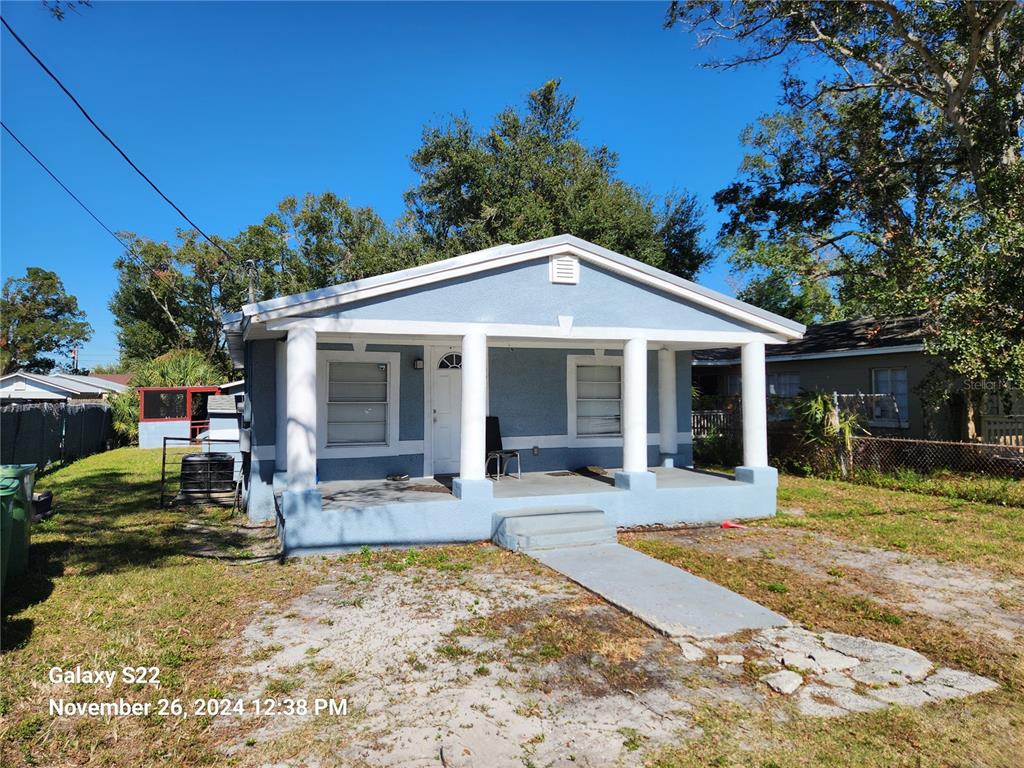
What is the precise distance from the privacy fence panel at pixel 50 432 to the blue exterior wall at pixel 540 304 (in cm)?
1011

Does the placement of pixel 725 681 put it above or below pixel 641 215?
below

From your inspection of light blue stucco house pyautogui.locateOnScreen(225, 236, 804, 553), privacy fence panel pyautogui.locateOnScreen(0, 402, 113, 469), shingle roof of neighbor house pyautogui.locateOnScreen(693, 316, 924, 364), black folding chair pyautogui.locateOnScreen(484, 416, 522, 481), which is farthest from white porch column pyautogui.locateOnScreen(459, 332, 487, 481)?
privacy fence panel pyautogui.locateOnScreen(0, 402, 113, 469)

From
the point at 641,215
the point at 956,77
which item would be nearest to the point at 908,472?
the point at 956,77

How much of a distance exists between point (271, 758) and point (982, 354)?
12362mm

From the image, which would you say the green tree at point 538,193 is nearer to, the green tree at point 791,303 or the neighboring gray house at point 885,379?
the neighboring gray house at point 885,379

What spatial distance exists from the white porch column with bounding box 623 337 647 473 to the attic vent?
4.29ft

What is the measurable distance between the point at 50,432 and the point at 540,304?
14408 mm

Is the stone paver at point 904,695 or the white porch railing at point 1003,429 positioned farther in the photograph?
the white porch railing at point 1003,429

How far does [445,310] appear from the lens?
8.03 meters

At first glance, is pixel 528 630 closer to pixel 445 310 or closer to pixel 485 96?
pixel 445 310

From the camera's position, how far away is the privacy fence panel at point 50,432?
1306cm

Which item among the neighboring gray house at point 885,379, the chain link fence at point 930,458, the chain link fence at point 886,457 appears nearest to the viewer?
the chain link fence at point 886,457

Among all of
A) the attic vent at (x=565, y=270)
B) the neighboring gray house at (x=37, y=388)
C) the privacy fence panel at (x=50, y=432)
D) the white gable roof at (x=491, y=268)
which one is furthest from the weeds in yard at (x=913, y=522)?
the neighboring gray house at (x=37, y=388)

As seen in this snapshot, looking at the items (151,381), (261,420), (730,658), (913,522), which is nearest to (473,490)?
(261,420)
